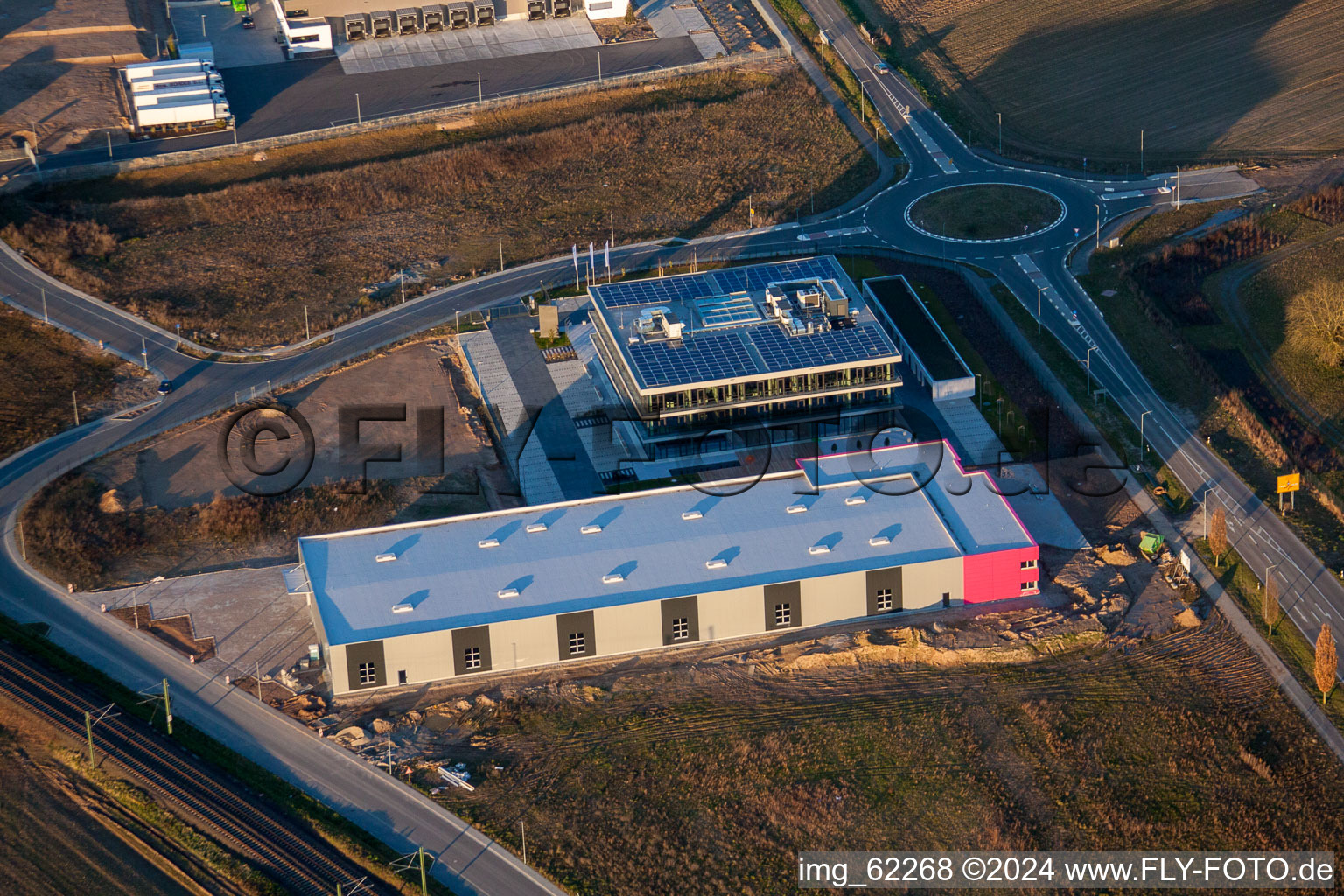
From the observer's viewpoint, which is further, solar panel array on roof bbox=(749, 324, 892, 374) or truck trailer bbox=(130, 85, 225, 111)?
truck trailer bbox=(130, 85, 225, 111)

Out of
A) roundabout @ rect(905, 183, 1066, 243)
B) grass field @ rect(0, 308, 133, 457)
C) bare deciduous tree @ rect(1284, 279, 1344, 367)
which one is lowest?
bare deciduous tree @ rect(1284, 279, 1344, 367)

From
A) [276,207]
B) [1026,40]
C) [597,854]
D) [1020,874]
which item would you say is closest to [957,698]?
[1020,874]

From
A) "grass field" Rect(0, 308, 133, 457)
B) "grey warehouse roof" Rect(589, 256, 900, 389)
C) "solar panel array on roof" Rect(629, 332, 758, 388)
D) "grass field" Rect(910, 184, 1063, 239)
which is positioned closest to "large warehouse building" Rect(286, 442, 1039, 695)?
"solar panel array on roof" Rect(629, 332, 758, 388)

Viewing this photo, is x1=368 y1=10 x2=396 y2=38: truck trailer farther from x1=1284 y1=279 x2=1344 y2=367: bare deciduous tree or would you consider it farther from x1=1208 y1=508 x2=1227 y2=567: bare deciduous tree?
x1=1208 y1=508 x2=1227 y2=567: bare deciduous tree

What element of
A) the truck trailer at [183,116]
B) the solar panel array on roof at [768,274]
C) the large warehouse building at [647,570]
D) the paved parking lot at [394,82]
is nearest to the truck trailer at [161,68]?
the paved parking lot at [394,82]

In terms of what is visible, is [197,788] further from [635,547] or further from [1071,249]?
[1071,249]

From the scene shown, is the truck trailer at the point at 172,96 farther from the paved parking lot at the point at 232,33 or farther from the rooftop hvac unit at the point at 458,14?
the rooftop hvac unit at the point at 458,14
